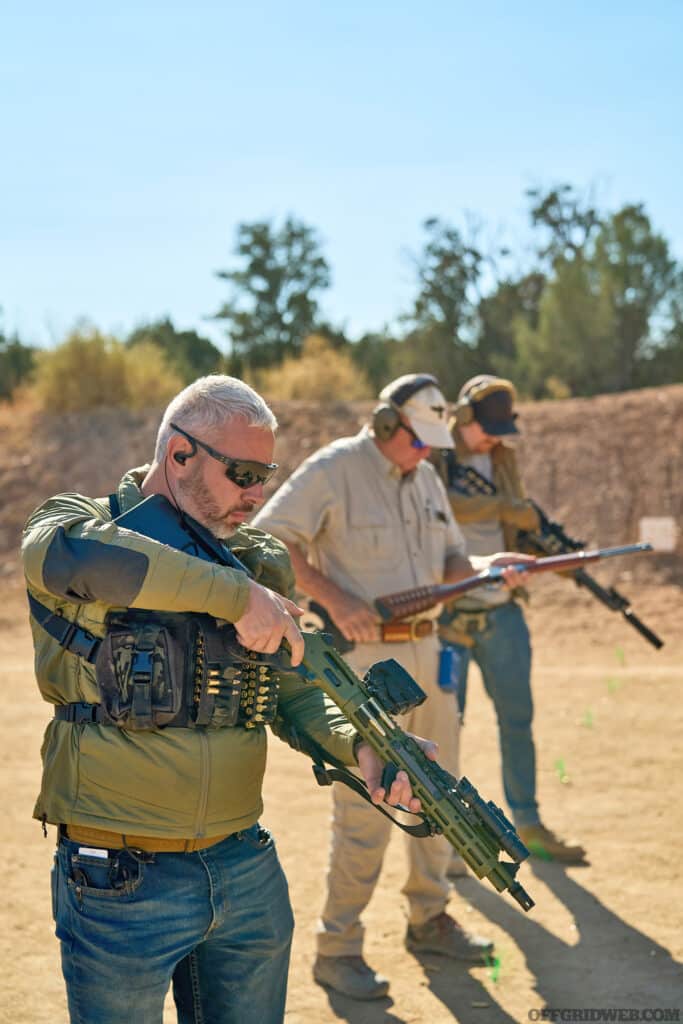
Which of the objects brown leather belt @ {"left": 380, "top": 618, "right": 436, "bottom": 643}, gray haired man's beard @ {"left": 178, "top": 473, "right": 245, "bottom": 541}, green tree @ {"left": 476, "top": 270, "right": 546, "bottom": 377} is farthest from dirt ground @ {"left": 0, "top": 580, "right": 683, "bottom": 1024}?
green tree @ {"left": 476, "top": 270, "right": 546, "bottom": 377}

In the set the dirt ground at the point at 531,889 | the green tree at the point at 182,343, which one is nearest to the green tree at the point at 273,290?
the green tree at the point at 182,343

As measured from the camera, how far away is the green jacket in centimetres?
237

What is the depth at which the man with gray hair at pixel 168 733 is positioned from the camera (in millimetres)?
2385

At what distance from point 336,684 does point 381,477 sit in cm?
209

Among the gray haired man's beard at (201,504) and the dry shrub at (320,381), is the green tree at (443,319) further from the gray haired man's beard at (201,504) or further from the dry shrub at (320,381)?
the gray haired man's beard at (201,504)

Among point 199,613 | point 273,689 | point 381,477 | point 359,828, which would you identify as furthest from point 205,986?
point 381,477

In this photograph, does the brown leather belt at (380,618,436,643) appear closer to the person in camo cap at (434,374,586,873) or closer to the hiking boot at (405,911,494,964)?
the person in camo cap at (434,374,586,873)

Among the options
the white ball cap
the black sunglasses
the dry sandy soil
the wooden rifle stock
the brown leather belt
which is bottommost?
the dry sandy soil

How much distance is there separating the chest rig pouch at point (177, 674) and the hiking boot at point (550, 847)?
3626 mm

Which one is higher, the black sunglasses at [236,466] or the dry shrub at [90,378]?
the dry shrub at [90,378]

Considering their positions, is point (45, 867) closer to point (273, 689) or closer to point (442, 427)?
point (442, 427)

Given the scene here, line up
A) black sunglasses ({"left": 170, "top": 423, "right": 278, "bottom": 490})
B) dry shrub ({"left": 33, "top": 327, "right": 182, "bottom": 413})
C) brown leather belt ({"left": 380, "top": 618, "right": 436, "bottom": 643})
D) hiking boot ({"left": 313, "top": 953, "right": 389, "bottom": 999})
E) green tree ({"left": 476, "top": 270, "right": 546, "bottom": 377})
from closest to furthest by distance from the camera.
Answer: black sunglasses ({"left": 170, "top": 423, "right": 278, "bottom": 490})
hiking boot ({"left": 313, "top": 953, "right": 389, "bottom": 999})
brown leather belt ({"left": 380, "top": 618, "right": 436, "bottom": 643})
dry shrub ({"left": 33, "top": 327, "right": 182, "bottom": 413})
green tree ({"left": 476, "top": 270, "right": 546, "bottom": 377})

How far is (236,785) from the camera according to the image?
2.58 m

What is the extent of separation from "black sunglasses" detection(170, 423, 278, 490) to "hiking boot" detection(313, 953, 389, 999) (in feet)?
8.36
